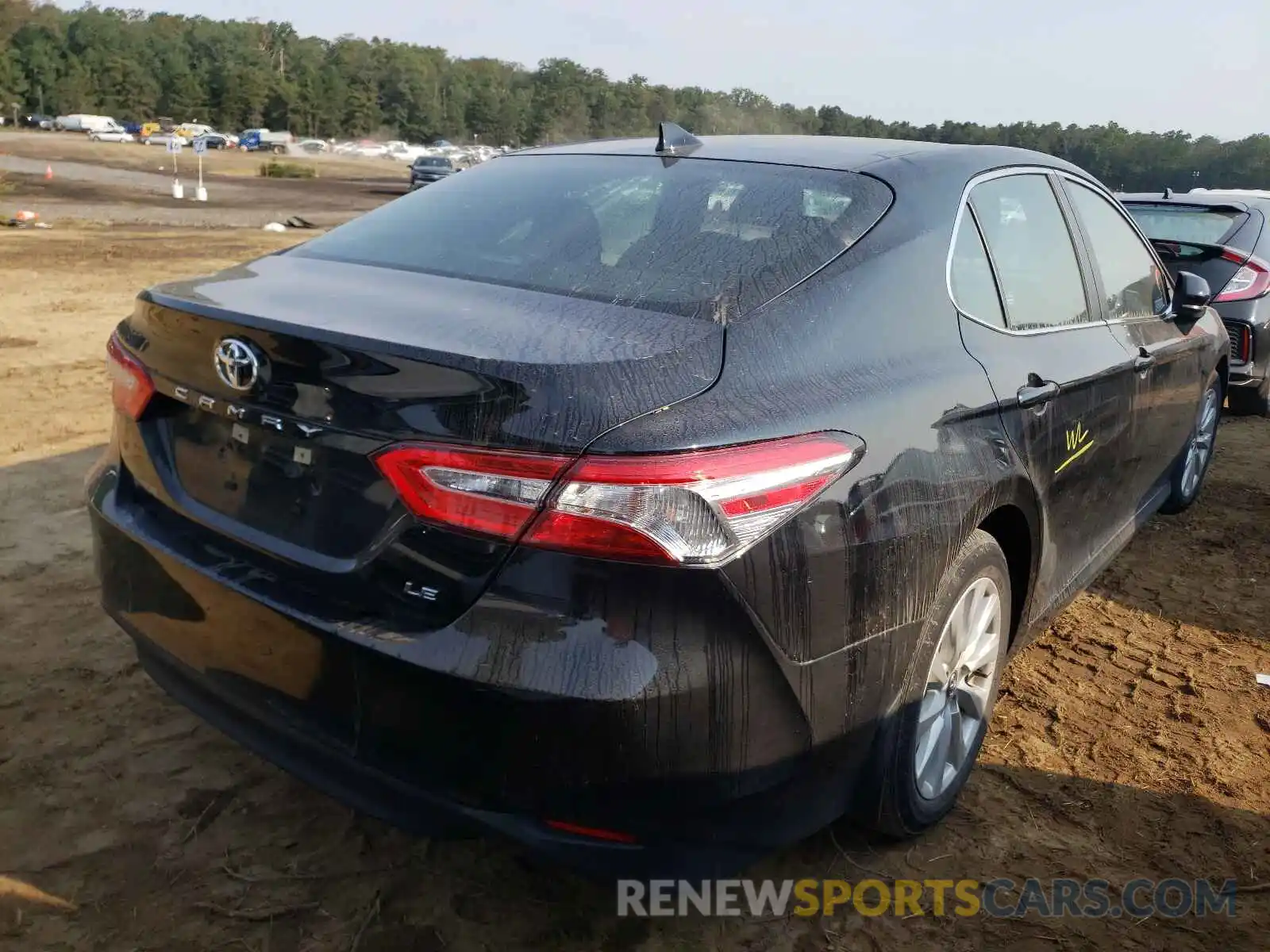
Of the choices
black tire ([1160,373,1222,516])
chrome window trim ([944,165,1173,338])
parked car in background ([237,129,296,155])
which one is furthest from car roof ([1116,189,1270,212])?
parked car in background ([237,129,296,155])

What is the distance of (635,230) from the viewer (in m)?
2.53

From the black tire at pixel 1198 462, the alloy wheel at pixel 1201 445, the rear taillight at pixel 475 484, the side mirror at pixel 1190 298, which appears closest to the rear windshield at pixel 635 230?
the rear taillight at pixel 475 484

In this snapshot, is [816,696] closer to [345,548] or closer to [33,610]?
[345,548]

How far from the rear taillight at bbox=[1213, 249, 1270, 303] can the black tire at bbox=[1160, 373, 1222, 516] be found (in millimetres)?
1771

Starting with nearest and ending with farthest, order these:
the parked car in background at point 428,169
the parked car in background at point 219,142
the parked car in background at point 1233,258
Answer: the parked car in background at point 1233,258
the parked car in background at point 428,169
the parked car in background at point 219,142

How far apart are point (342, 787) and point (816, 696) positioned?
0.93m

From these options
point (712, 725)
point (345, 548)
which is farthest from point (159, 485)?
point (712, 725)

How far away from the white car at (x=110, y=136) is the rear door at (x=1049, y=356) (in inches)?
3299

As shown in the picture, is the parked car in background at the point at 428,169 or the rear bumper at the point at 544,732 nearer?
the rear bumper at the point at 544,732

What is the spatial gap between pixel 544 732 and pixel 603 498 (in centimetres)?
41

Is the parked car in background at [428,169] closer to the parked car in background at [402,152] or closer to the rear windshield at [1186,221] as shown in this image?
the rear windshield at [1186,221]

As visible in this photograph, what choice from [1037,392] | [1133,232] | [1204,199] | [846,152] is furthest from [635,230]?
[1204,199]

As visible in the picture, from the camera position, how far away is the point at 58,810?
2582 millimetres

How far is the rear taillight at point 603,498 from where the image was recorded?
67.5 inches
